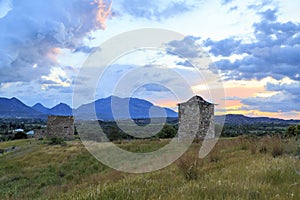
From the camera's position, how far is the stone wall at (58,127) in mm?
58188

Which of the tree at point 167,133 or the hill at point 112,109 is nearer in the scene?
the hill at point 112,109

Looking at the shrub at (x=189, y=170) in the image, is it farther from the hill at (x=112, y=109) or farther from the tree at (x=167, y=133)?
the tree at (x=167, y=133)

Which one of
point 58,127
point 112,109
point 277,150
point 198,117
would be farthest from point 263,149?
point 58,127

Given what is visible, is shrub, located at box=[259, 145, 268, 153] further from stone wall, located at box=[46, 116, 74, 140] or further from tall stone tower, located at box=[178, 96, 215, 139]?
stone wall, located at box=[46, 116, 74, 140]

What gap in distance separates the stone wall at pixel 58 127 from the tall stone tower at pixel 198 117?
29386mm

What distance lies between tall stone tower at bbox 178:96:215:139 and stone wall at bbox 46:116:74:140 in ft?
96.4

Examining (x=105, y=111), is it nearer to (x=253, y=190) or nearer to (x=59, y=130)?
(x=253, y=190)

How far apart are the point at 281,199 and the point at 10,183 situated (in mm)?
18516

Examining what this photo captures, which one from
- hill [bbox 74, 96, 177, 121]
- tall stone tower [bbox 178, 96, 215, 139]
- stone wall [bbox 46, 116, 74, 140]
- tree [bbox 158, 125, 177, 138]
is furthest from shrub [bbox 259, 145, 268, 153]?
stone wall [bbox 46, 116, 74, 140]

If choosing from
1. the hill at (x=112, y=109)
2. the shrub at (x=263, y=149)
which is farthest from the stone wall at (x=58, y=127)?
the shrub at (x=263, y=149)

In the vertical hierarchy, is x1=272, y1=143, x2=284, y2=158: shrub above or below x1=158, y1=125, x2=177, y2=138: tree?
above

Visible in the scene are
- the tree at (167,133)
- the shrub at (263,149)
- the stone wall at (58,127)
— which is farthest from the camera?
the stone wall at (58,127)

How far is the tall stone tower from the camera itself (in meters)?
35.4

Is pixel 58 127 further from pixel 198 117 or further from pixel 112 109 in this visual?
pixel 112 109
